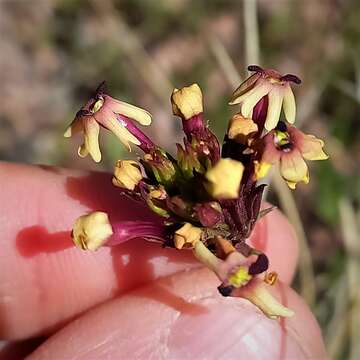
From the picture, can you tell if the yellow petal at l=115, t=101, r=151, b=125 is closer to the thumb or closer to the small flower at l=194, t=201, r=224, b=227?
the small flower at l=194, t=201, r=224, b=227

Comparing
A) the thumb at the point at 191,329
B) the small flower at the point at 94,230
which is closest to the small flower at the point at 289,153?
the small flower at the point at 94,230

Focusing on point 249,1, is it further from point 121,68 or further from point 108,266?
point 121,68

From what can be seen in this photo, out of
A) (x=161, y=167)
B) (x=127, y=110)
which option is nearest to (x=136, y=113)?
(x=127, y=110)

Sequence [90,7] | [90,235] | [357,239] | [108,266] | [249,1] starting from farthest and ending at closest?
[90,7] → [357,239] → [249,1] → [108,266] → [90,235]

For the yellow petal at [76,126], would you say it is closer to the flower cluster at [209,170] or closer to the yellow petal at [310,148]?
the flower cluster at [209,170]

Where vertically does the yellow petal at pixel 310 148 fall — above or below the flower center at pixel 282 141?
below

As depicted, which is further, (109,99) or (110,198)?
(110,198)

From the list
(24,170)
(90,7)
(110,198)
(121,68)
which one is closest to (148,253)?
(110,198)

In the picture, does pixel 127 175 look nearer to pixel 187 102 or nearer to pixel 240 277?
pixel 187 102
